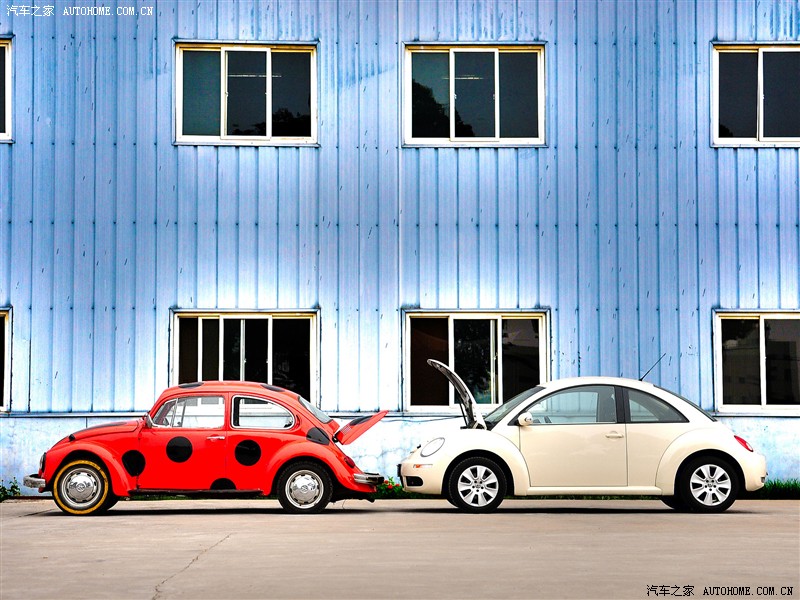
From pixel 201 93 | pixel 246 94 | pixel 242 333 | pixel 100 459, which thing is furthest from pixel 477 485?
pixel 201 93

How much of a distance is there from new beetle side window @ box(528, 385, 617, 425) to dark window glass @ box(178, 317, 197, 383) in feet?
18.8

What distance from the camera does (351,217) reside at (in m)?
18.6

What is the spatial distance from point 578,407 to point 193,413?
4.55 metres

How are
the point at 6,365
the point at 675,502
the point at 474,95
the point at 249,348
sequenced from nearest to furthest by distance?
the point at 675,502 → the point at 6,365 → the point at 249,348 → the point at 474,95

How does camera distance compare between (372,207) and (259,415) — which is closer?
(259,415)

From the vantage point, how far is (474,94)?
1897 cm

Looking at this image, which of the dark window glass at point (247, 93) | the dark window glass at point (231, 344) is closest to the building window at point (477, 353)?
the dark window glass at point (231, 344)

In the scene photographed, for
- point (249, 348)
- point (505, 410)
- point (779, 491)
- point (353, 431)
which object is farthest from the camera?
point (249, 348)

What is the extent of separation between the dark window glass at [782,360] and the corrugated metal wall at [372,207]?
39 centimetres

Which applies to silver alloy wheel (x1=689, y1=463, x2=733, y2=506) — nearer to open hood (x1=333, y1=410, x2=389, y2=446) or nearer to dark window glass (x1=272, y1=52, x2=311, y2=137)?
open hood (x1=333, y1=410, x2=389, y2=446)

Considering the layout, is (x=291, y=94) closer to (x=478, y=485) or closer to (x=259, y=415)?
(x=259, y=415)

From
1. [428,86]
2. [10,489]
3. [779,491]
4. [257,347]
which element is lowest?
[779,491]

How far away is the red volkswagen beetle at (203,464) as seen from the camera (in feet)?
48.2

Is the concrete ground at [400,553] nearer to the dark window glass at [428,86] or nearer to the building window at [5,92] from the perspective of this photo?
the building window at [5,92]
